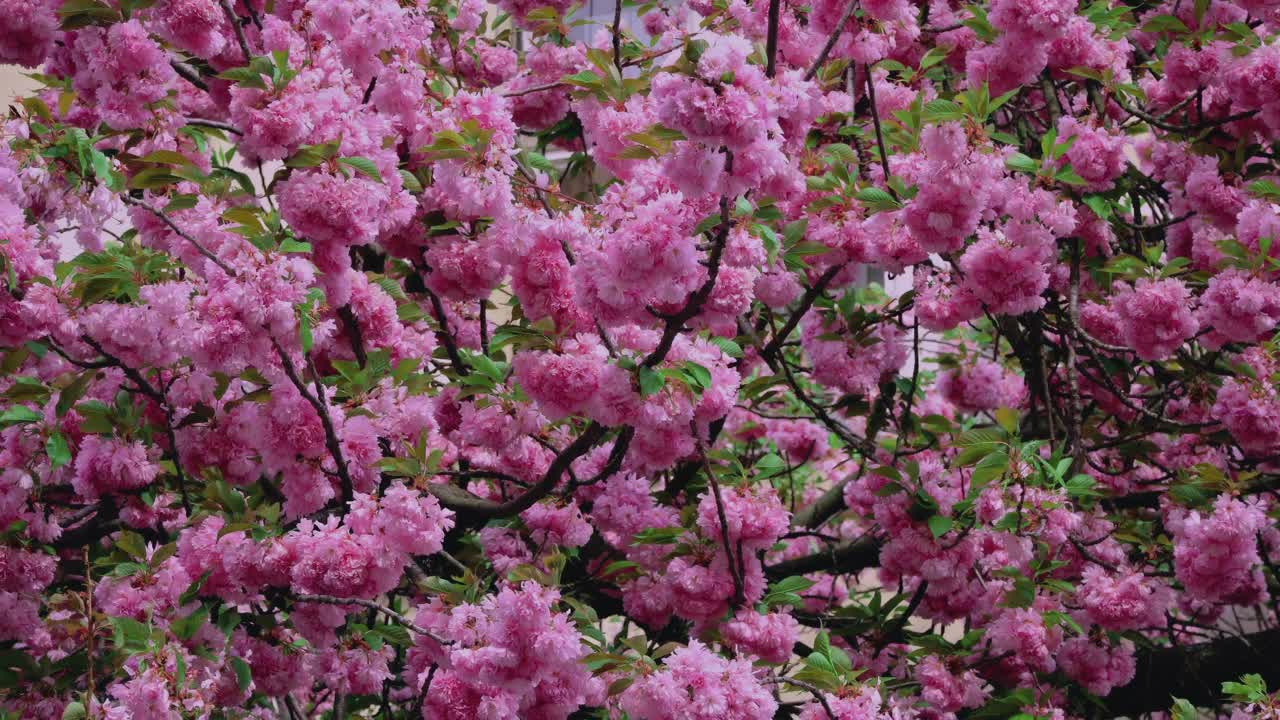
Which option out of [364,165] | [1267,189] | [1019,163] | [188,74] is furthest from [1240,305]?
[188,74]

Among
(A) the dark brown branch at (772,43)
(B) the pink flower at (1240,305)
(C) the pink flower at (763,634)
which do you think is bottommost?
(C) the pink flower at (763,634)

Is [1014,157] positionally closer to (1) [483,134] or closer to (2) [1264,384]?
(2) [1264,384]

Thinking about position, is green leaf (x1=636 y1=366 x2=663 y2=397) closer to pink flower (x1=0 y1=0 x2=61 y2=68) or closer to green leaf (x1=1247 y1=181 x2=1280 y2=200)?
pink flower (x1=0 y1=0 x2=61 y2=68)

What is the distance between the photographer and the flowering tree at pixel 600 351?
218 centimetres

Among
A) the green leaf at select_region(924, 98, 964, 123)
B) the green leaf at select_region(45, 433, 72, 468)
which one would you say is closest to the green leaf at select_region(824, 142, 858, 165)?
the green leaf at select_region(924, 98, 964, 123)

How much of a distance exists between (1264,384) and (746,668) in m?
1.56

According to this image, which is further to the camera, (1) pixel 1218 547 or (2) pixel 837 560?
(2) pixel 837 560

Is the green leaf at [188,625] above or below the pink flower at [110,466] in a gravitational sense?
below

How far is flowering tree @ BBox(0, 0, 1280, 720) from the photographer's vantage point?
86.0 inches

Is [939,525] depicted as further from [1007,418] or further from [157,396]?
[157,396]

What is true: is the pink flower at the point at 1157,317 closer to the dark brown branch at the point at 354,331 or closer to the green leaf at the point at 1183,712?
the green leaf at the point at 1183,712

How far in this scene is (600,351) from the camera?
2.23 meters

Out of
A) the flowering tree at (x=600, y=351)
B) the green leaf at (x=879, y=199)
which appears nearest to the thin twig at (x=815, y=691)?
the flowering tree at (x=600, y=351)

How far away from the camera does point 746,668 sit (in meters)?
2.13
